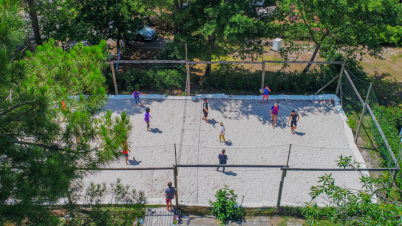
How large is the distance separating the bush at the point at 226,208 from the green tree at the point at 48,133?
484 centimetres

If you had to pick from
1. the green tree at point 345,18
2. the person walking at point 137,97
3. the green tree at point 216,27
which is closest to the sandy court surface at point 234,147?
the person walking at point 137,97

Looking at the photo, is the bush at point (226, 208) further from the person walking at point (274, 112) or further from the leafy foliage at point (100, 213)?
the person walking at point (274, 112)

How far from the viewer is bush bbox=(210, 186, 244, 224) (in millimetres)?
11461

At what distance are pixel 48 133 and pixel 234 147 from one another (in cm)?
856

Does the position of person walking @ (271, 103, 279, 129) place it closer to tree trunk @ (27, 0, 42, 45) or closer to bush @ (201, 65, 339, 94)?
bush @ (201, 65, 339, 94)

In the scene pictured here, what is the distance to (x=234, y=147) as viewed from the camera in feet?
47.6

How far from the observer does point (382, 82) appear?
19.9m

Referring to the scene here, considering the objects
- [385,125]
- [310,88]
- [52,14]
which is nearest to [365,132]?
[385,125]

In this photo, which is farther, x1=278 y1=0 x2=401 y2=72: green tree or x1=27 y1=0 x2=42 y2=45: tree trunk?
x1=27 y1=0 x2=42 y2=45: tree trunk

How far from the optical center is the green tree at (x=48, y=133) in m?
6.57

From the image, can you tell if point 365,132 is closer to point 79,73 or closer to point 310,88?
point 310,88

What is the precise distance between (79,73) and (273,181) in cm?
768

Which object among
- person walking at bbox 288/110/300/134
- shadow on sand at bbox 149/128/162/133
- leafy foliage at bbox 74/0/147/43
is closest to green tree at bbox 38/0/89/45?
leafy foliage at bbox 74/0/147/43

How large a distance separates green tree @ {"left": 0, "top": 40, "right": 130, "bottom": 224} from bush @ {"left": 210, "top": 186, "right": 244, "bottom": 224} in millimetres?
4836
